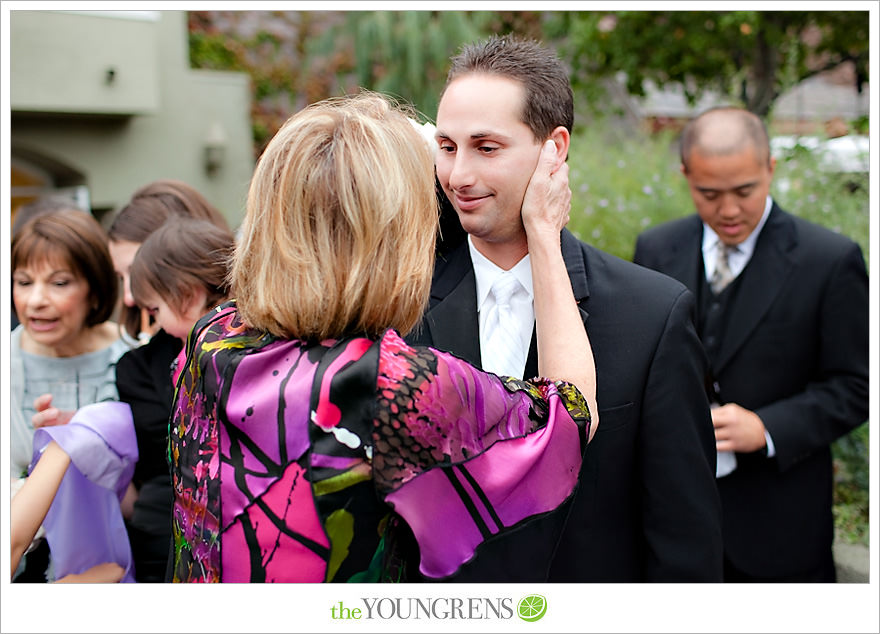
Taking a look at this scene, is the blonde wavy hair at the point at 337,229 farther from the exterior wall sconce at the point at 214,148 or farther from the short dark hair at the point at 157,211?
the exterior wall sconce at the point at 214,148

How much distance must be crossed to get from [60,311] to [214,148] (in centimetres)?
785

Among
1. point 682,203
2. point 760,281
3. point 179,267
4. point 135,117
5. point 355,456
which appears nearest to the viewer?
point 355,456

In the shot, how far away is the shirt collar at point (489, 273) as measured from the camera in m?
1.94

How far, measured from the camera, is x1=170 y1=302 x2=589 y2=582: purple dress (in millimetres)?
1386

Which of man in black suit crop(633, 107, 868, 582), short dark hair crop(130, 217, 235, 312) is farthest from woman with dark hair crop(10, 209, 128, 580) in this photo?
man in black suit crop(633, 107, 868, 582)

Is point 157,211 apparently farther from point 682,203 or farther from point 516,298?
point 682,203

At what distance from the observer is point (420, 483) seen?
141 cm

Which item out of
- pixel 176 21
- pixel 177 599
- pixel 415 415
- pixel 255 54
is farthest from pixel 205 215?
pixel 255 54

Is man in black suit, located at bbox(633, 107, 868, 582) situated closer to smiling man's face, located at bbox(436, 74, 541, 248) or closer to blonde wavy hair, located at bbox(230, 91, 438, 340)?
smiling man's face, located at bbox(436, 74, 541, 248)

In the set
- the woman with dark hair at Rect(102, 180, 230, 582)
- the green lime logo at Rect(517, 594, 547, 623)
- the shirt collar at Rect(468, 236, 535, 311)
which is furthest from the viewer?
the woman with dark hair at Rect(102, 180, 230, 582)

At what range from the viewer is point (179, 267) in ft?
7.53

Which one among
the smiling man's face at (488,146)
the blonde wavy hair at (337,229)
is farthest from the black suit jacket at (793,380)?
the blonde wavy hair at (337,229)

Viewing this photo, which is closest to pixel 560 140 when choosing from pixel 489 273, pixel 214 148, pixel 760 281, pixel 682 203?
pixel 489 273

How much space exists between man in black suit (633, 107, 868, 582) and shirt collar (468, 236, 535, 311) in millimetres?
1006
